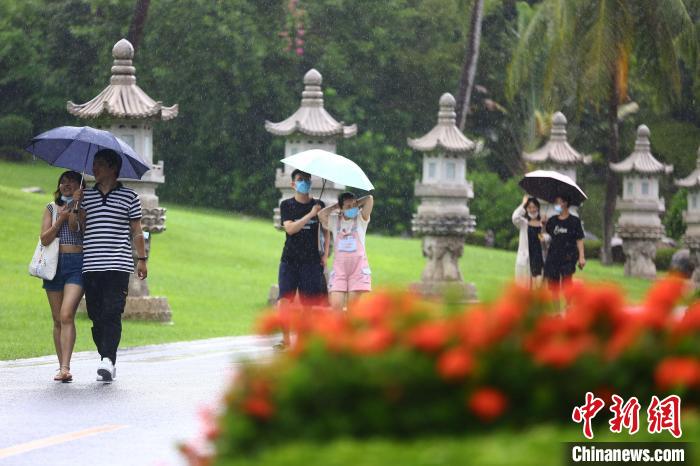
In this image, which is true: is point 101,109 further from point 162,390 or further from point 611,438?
point 611,438

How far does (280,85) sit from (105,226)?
3936cm

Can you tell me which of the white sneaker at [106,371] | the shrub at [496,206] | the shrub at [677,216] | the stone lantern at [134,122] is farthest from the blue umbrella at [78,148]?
the shrub at [496,206]

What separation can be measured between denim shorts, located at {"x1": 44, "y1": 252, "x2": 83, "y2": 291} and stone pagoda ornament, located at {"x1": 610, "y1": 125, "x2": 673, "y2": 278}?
90.0ft

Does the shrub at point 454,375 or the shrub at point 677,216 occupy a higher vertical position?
the shrub at point 677,216

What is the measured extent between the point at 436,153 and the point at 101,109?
832 cm

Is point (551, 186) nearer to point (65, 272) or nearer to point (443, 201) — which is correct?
point (65, 272)

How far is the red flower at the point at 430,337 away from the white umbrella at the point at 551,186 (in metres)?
14.7

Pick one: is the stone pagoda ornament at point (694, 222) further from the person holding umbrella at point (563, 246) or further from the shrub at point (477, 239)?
the person holding umbrella at point (563, 246)

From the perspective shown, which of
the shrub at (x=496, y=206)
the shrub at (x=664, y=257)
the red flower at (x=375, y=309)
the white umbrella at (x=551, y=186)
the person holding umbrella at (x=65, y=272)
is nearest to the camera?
the red flower at (x=375, y=309)

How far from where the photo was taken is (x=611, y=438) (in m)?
4.02

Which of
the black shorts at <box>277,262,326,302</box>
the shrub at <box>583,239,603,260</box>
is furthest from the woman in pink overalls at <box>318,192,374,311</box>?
the shrub at <box>583,239,603,260</box>

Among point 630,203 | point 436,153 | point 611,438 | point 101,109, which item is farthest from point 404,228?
point 611,438

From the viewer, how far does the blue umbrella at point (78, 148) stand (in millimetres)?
13195

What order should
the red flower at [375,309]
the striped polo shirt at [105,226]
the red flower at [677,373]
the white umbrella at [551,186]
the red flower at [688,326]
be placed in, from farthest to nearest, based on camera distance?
1. the white umbrella at [551,186]
2. the striped polo shirt at [105,226]
3. the red flower at [375,309]
4. the red flower at [688,326]
5. the red flower at [677,373]
